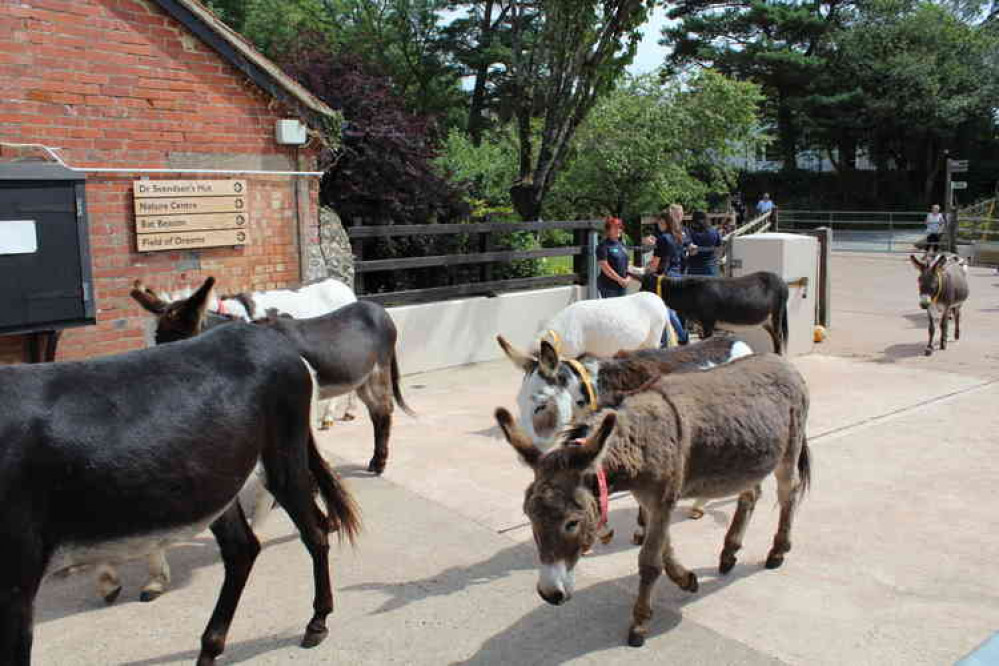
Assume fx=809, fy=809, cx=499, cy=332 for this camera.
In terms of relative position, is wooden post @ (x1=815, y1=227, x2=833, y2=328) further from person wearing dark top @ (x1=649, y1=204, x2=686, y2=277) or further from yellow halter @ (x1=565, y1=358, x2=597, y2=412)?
yellow halter @ (x1=565, y1=358, x2=597, y2=412)

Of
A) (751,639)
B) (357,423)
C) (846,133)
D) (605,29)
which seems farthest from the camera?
(846,133)

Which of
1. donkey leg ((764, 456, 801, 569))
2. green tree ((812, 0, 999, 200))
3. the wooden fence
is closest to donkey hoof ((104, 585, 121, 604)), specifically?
donkey leg ((764, 456, 801, 569))

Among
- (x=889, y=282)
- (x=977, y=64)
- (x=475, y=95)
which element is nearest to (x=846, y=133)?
(x=977, y=64)

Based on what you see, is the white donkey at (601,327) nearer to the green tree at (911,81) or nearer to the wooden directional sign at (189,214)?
the wooden directional sign at (189,214)

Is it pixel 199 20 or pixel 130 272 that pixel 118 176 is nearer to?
pixel 130 272

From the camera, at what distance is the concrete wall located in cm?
925

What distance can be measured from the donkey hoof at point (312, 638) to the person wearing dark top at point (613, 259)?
621 centimetres

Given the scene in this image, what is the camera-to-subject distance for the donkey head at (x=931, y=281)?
10859mm

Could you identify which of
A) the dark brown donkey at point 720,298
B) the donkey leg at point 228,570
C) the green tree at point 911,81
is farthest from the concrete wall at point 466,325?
→ the green tree at point 911,81

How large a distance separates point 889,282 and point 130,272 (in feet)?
54.6

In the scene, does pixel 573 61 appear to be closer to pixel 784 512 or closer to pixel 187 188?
pixel 187 188

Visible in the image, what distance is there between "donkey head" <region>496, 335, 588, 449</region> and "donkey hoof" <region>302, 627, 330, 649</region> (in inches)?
58.3

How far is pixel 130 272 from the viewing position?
698 centimetres

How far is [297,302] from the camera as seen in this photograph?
702cm
